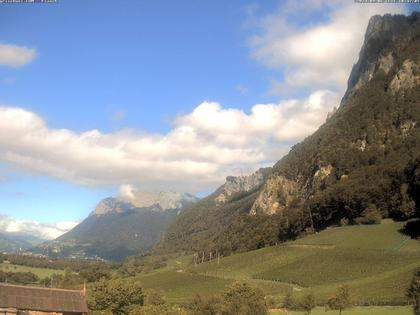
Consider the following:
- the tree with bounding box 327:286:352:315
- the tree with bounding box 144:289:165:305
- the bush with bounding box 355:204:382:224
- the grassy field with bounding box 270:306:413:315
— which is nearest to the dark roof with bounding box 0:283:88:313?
the tree with bounding box 144:289:165:305

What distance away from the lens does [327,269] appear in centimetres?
13362

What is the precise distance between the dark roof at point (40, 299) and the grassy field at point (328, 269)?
43.2 m

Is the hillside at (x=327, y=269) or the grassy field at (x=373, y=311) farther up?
the hillside at (x=327, y=269)

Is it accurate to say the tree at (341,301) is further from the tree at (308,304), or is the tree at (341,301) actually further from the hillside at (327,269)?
the hillside at (327,269)

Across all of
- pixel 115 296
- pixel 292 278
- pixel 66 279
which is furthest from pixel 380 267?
pixel 66 279

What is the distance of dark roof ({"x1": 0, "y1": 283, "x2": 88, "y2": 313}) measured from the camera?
246 ft

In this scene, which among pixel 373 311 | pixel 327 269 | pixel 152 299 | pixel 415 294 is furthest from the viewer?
pixel 327 269

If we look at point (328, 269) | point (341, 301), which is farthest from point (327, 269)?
point (341, 301)

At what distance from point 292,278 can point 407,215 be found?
171 feet

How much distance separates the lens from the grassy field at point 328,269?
107062 mm

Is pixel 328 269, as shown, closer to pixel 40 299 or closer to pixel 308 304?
pixel 308 304

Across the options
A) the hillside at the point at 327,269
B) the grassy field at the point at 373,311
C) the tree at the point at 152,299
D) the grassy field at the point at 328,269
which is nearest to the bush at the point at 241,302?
the grassy field at the point at 373,311

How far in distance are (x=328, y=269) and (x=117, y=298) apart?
60.9m

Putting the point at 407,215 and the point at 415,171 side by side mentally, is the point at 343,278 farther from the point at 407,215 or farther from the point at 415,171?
the point at 415,171
